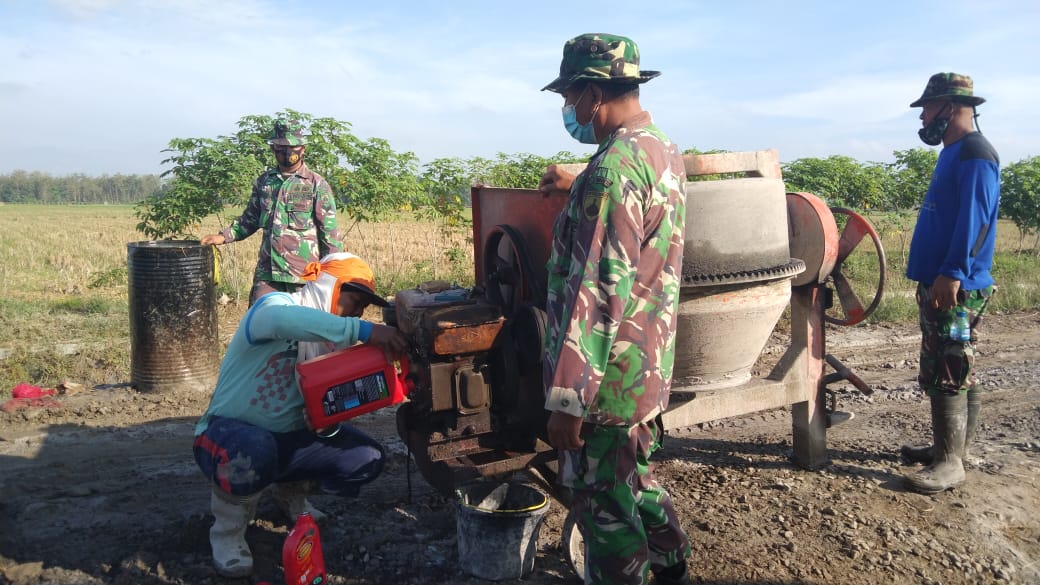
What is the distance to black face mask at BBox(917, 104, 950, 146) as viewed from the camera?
4215mm

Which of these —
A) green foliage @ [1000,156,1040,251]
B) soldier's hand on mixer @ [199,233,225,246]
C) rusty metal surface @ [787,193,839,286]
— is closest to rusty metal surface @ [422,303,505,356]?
rusty metal surface @ [787,193,839,286]

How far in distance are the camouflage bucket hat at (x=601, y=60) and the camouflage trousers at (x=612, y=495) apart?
1.16m

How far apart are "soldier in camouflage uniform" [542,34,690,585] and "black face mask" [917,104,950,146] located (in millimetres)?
2437

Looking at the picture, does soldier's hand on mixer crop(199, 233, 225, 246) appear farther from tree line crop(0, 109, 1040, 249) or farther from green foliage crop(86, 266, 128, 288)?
green foliage crop(86, 266, 128, 288)

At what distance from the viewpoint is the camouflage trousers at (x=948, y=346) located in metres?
4.17

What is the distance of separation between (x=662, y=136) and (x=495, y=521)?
5.48 ft

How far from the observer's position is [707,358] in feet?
12.3

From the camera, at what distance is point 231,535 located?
3.28 meters

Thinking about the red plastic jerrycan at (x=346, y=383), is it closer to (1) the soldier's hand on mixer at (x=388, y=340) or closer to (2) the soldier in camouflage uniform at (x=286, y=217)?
(1) the soldier's hand on mixer at (x=388, y=340)

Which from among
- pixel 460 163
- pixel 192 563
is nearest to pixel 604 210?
pixel 192 563

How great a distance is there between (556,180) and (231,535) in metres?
2.05

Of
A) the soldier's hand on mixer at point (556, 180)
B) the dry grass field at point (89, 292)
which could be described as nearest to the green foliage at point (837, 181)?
the dry grass field at point (89, 292)

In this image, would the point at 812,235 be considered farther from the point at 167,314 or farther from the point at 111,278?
the point at 111,278

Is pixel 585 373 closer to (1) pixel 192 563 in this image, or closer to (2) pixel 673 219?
(2) pixel 673 219
